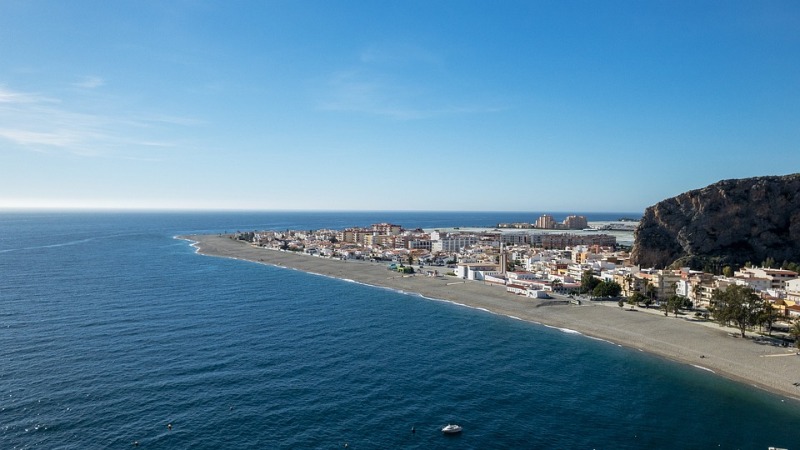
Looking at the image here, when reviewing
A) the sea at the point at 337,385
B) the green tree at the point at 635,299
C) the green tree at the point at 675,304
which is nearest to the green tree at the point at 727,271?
the green tree at the point at 635,299

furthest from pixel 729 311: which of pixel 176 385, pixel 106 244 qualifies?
pixel 106 244

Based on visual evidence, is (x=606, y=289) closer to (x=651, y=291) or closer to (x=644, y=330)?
(x=651, y=291)

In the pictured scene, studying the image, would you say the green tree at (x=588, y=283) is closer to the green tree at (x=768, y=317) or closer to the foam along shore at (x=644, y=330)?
the foam along shore at (x=644, y=330)

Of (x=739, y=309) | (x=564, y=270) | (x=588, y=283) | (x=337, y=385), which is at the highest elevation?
(x=739, y=309)

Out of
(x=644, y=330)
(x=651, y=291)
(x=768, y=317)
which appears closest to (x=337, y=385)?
(x=644, y=330)

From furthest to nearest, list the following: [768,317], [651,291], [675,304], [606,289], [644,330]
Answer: [606,289], [651,291], [675,304], [644,330], [768,317]

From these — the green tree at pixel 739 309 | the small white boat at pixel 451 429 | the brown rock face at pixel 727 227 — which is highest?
the brown rock face at pixel 727 227

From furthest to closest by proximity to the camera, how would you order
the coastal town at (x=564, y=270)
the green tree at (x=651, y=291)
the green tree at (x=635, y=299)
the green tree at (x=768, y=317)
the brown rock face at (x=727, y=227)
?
the brown rock face at (x=727, y=227) → the green tree at (x=651, y=291) → the green tree at (x=635, y=299) → the coastal town at (x=564, y=270) → the green tree at (x=768, y=317)
